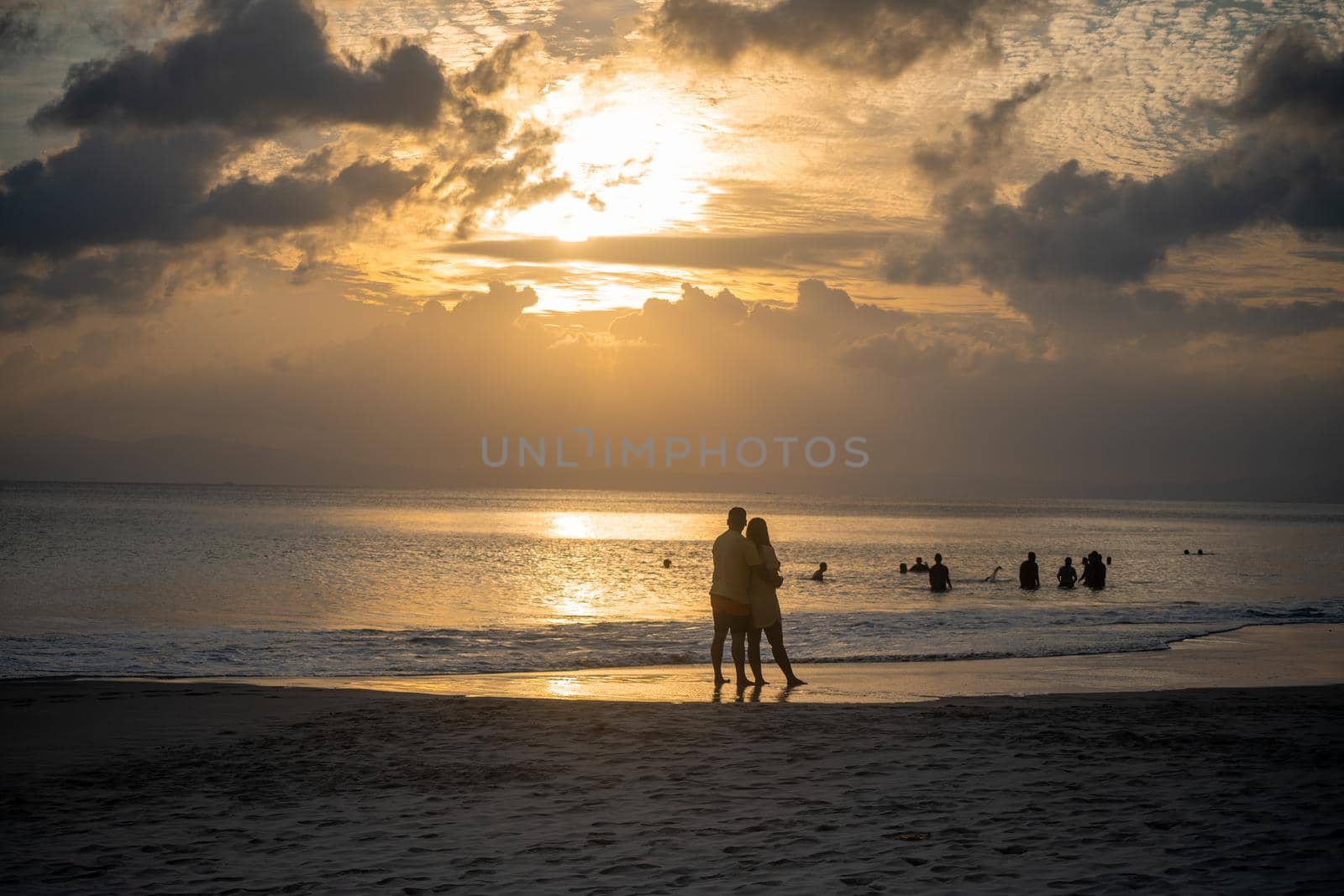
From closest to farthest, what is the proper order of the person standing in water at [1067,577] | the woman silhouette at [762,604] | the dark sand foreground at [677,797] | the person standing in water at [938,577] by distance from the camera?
the dark sand foreground at [677,797], the woman silhouette at [762,604], the person standing in water at [938,577], the person standing in water at [1067,577]

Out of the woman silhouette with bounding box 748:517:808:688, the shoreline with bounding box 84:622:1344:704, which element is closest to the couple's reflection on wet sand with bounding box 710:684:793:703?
the shoreline with bounding box 84:622:1344:704

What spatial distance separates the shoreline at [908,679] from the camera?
1448 cm

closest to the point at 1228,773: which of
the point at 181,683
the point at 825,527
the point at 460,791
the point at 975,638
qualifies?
the point at 460,791

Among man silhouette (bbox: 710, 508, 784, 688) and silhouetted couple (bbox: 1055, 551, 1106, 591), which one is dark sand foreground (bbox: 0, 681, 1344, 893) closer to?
man silhouette (bbox: 710, 508, 784, 688)

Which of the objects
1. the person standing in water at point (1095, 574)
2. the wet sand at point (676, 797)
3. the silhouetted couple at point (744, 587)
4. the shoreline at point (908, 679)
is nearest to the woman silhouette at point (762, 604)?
the silhouetted couple at point (744, 587)

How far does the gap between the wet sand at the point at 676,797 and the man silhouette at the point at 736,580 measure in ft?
6.21

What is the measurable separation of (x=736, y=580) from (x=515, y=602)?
21.1 metres

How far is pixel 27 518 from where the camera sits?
91.9 metres

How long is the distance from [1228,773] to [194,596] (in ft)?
105

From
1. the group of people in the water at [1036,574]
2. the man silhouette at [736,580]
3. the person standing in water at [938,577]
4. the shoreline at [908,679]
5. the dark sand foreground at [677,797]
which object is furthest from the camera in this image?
the group of people in the water at [1036,574]

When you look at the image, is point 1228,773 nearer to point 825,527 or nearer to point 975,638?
point 975,638

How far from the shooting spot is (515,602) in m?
34.3

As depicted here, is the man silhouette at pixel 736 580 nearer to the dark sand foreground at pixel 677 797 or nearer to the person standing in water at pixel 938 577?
the dark sand foreground at pixel 677 797

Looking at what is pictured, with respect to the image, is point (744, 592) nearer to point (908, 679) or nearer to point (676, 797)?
point (908, 679)
